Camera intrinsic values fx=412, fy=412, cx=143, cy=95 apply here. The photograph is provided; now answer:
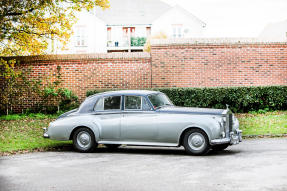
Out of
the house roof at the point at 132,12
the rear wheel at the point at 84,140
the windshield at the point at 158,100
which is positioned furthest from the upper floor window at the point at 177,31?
the rear wheel at the point at 84,140

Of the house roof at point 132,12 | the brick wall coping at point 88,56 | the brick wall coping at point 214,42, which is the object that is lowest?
the brick wall coping at point 88,56

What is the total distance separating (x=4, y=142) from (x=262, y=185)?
329 inches

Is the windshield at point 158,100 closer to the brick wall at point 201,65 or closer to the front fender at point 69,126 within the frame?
the front fender at point 69,126

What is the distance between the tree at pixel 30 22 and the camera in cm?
1734

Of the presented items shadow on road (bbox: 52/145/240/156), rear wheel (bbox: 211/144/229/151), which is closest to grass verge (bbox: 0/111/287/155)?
shadow on road (bbox: 52/145/240/156)

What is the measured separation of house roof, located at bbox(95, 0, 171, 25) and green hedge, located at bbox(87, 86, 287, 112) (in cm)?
3111

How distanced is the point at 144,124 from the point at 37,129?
5882 millimetres

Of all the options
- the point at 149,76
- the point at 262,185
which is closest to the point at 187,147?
the point at 262,185

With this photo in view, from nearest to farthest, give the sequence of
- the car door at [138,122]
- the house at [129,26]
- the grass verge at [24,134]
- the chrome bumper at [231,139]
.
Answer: the chrome bumper at [231,139] < the car door at [138,122] < the grass verge at [24,134] < the house at [129,26]

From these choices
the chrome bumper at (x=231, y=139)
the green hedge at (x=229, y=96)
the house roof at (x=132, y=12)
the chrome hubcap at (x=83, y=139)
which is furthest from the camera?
the house roof at (x=132, y=12)

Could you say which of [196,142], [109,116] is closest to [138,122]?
[109,116]

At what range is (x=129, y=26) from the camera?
47000mm

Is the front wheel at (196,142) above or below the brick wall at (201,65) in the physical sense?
below

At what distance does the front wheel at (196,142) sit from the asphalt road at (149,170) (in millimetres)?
215
